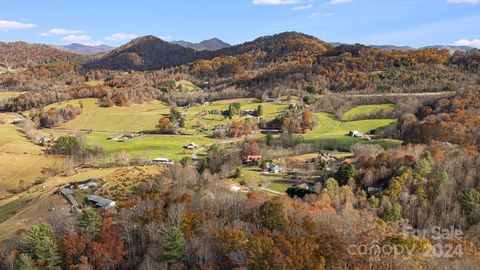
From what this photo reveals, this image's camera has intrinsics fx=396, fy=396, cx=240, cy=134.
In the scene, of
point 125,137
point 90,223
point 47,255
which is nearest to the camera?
point 47,255

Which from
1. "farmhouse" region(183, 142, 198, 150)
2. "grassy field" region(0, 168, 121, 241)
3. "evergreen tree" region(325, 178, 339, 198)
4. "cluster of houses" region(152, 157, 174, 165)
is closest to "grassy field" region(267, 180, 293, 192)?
"evergreen tree" region(325, 178, 339, 198)

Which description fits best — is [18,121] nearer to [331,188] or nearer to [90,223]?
[90,223]

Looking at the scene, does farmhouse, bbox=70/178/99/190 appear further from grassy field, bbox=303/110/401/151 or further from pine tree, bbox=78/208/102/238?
grassy field, bbox=303/110/401/151

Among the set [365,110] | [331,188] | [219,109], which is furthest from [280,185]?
[219,109]

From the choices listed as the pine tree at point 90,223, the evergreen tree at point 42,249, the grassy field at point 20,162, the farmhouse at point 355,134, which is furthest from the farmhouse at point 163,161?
the farmhouse at point 355,134

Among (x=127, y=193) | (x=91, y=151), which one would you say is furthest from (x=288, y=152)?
(x=91, y=151)

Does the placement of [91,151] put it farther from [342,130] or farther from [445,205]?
[445,205]

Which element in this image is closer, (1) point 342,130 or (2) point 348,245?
(2) point 348,245
